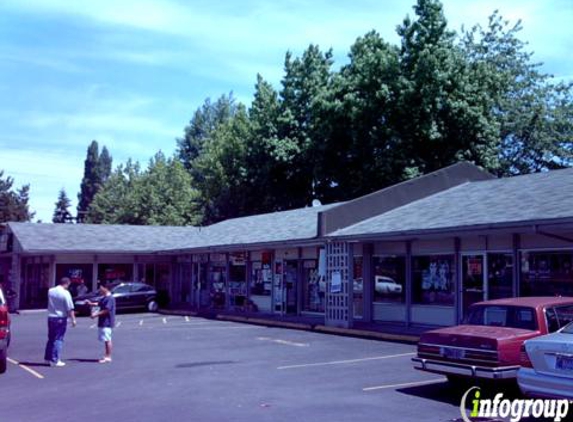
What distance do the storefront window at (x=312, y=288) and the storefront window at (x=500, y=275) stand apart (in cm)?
815

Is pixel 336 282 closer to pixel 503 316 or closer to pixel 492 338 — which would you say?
pixel 503 316

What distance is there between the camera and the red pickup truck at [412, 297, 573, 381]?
9812 millimetres

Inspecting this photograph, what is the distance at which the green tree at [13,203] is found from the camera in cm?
6266

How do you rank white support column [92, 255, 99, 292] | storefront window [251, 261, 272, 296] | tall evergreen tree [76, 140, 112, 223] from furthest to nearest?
tall evergreen tree [76, 140, 112, 223]
white support column [92, 255, 99, 292]
storefront window [251, 261, 272, 296]

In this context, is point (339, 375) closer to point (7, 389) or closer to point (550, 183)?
point (7, 389)

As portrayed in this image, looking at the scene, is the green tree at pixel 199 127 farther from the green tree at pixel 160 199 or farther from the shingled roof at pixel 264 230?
the shingled roof at pixel 264 230

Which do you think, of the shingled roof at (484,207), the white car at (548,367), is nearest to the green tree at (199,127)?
the shingled roof at (484,207)

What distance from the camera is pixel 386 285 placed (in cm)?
2336

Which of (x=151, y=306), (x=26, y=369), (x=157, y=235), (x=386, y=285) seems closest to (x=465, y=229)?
(x=386, y=285)

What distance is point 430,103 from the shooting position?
35.8 m

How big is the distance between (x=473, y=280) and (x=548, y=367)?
1167cm

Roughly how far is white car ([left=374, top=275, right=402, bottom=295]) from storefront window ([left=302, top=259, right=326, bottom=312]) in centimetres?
303

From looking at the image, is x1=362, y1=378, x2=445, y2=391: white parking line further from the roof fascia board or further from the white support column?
the white support column

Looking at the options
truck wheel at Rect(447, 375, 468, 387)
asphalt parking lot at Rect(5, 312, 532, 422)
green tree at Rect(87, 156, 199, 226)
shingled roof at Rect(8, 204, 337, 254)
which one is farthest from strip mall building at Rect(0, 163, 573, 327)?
green tree at Rect(87, 156, 199, 226)
